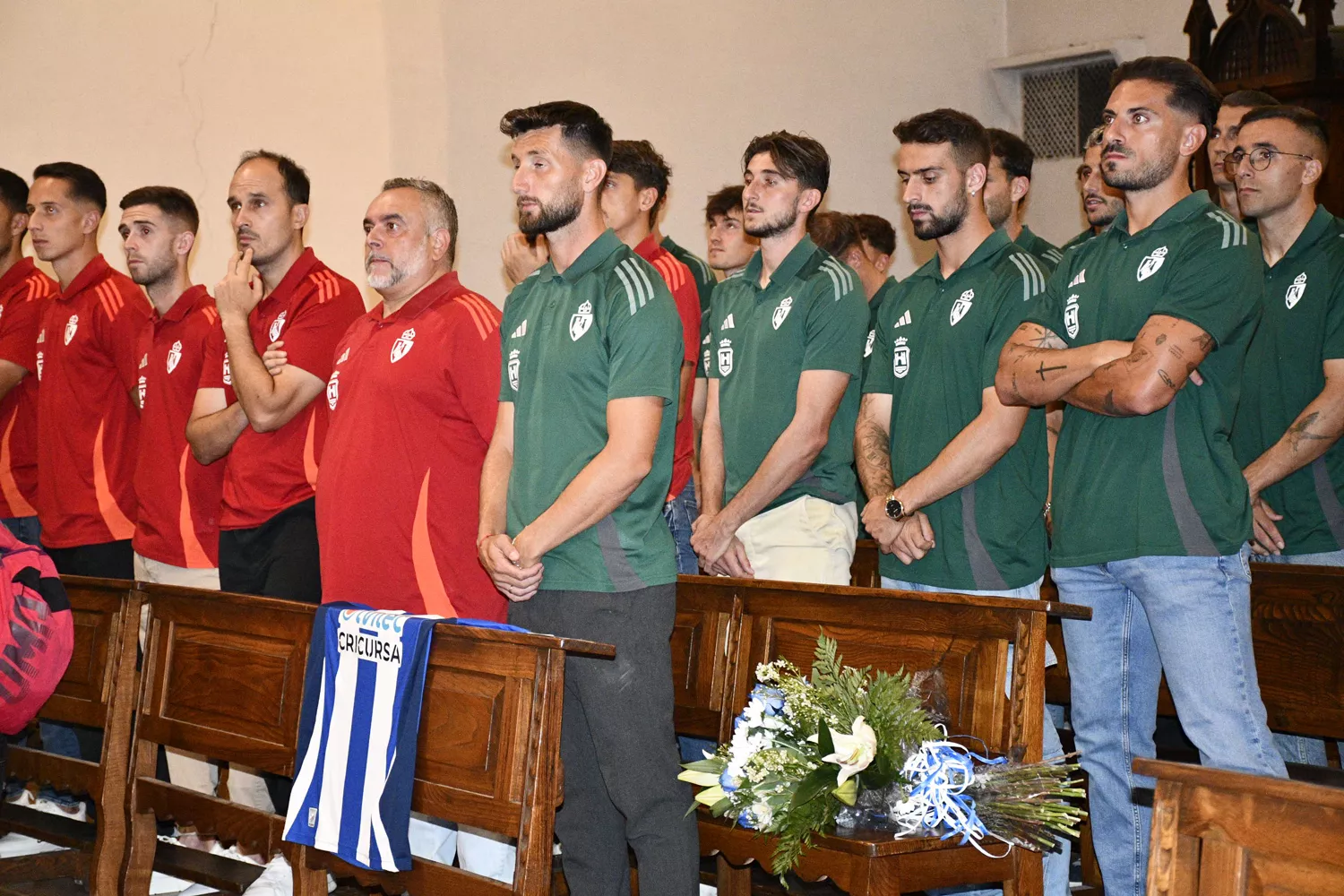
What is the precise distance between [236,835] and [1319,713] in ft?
7.89

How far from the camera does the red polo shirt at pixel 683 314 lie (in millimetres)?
4180

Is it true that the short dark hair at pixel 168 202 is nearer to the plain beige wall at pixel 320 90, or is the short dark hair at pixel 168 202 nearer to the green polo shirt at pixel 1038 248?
the plain beige wall at pixel 320 90

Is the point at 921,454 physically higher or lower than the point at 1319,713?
higher

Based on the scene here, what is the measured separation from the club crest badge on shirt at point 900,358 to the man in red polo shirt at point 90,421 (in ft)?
8.50

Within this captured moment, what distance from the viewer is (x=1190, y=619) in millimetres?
2805

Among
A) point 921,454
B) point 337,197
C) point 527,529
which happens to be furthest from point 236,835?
point 337,197

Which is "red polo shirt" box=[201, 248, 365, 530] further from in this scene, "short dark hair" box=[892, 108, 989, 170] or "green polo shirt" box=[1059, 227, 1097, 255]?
"green polo shirt" box=[1059, 227, 1097, 255]

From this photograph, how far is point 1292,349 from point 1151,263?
111 cm

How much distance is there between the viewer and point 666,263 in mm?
4270

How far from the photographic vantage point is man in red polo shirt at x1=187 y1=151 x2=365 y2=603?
388 cm

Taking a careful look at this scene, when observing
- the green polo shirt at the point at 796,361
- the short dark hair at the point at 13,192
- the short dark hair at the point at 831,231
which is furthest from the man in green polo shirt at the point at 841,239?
the short dark hair at the point at 13,192

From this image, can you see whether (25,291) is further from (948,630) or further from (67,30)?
(948,630)

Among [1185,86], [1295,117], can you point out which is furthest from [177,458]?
[1295,117]

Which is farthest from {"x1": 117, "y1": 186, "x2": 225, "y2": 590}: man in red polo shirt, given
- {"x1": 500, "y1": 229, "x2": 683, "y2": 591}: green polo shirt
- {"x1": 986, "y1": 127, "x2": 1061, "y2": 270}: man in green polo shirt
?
{"x1": 986, "y1": 127, "x2": 1061, "y2": 270}: man in green polo shirt
